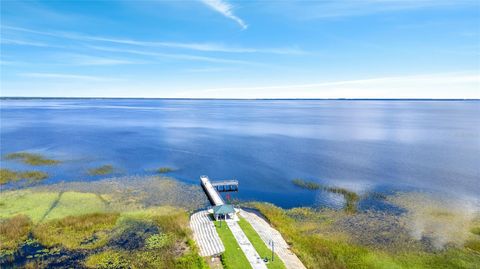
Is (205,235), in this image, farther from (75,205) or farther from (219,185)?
(75,205)

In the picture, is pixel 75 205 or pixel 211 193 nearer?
pixel 75 205

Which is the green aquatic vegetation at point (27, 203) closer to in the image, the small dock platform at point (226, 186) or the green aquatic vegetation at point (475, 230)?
the small dock platform at point (226, 186)

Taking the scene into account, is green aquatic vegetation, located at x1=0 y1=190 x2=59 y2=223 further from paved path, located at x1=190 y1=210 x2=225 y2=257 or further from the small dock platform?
the small dock platform

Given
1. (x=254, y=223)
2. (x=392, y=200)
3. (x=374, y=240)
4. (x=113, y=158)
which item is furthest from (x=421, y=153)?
(x=113, y=158)

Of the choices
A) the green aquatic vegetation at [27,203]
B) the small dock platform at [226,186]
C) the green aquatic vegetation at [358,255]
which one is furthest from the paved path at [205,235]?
the green aquatic vegetation at [27,203]

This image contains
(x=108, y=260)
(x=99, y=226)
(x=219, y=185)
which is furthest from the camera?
(x=219, y=185)

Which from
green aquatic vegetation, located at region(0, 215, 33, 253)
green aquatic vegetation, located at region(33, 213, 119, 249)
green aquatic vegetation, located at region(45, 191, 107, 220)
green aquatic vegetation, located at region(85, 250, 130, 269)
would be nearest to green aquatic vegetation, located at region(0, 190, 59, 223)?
green aquatic vegetation, located at region(45, 191, 107, 220)

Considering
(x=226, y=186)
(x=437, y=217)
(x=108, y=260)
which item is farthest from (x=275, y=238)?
(x=437, y=217)
